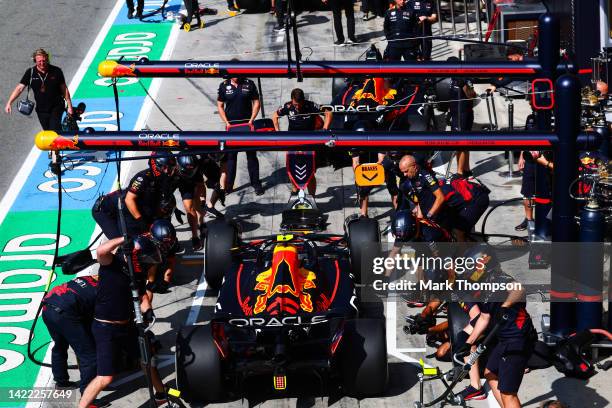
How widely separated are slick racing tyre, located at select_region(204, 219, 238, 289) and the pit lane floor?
0.37m

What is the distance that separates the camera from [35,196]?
55.4ft

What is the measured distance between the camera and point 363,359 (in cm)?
1076

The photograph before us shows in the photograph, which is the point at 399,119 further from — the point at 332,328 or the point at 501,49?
the point at 332,328

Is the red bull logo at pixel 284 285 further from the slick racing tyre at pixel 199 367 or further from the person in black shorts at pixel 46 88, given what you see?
the person in black shorts at pixel 46 88

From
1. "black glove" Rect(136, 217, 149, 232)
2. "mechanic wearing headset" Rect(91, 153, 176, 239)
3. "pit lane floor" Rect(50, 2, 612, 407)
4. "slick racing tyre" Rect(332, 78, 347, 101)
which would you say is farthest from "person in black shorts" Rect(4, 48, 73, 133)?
"slick racing tyre" Rect(332, 78, 347, 101)

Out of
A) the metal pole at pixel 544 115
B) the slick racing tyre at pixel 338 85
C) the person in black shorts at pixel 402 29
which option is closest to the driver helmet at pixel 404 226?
the metal pole at pixel 544 115

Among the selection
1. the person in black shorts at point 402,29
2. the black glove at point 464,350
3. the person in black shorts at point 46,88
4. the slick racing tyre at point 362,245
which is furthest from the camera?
the person in black shorts at point 402,29

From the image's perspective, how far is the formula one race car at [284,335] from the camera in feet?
35.2

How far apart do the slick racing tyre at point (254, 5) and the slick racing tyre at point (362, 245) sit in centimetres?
1248

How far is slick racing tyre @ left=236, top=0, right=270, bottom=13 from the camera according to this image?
24453 mm

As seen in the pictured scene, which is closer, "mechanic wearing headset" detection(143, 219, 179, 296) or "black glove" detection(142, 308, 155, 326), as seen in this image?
"black glove" detection(142, 308, 155, 326)

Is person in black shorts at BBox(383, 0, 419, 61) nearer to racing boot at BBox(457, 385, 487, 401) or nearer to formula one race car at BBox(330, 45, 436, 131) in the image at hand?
→ formula one race car at BBox(330, 45, 436, 131)

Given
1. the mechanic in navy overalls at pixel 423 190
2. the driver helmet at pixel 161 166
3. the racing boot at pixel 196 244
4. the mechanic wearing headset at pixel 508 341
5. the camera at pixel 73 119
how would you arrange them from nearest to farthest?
the mechanic wearing headset at pixel 508 341
the mechanic in navy overalls at pixel 423 190
the driver helmet at pixel 161 166
the racing boot at pixel 196 244
the camera at pixel 73 119

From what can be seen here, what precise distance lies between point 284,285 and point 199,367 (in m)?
1.32
